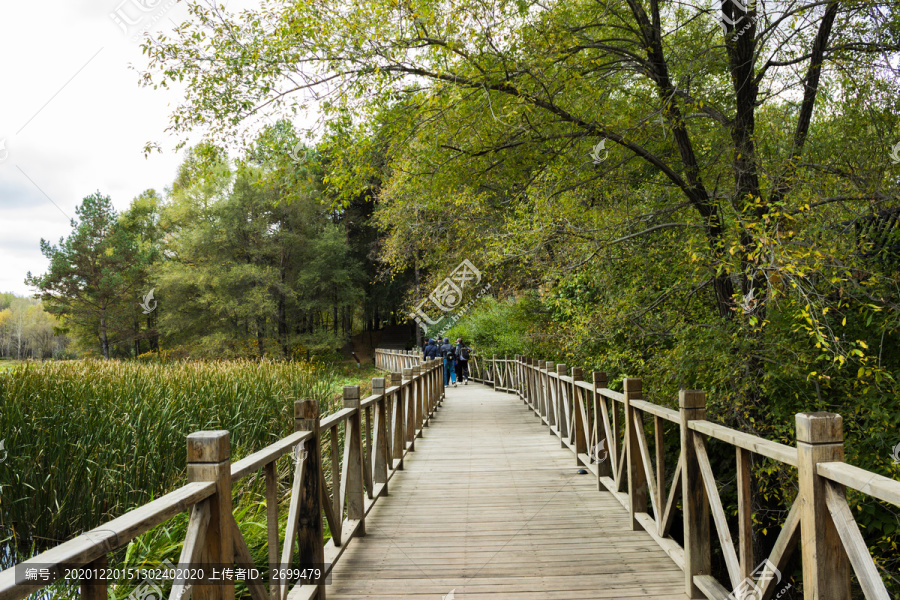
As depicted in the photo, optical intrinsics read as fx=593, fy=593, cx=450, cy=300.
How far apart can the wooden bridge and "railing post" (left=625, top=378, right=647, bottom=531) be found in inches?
0.5

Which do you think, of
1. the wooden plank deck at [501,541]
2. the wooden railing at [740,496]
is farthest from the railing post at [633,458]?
the wooden plank deck at [501,541]

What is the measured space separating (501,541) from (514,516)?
2.18ft

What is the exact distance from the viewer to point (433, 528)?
4.78 meters

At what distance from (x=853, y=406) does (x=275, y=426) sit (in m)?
6.65

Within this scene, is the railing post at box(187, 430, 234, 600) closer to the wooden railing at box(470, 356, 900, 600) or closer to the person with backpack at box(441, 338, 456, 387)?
the wooden railing at box(470, 356, 900, 600)

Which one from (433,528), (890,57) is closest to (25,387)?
(433,528)

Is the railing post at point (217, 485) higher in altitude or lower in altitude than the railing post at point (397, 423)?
higher

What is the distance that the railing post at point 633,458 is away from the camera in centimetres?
457

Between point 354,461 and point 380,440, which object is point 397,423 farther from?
point 354,461

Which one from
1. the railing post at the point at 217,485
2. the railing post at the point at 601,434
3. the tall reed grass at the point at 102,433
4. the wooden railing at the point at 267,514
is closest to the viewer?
the wooden railing at the point at 267,514

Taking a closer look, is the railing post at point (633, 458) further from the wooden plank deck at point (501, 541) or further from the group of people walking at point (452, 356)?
the group of people walking at point (452, 356)

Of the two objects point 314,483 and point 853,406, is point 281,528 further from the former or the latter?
point 853,406

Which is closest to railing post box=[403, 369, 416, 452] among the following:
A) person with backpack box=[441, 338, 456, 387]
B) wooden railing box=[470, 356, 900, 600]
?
wooden railing box=[470, 356, 900, 600]

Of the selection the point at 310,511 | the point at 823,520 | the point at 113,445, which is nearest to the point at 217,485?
the point at 310,511
